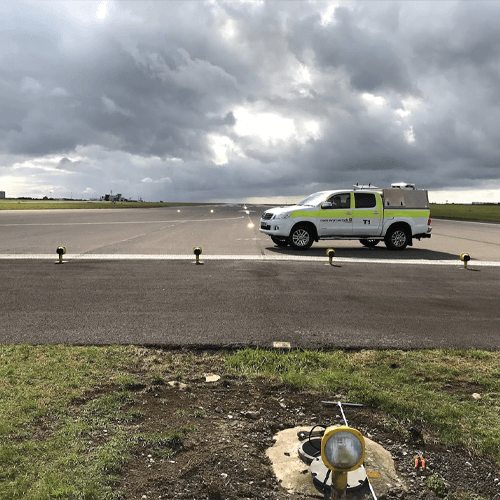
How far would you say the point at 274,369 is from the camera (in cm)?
518

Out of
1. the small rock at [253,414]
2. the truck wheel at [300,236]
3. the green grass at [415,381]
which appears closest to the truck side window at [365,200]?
the truck wheel at [300,236]

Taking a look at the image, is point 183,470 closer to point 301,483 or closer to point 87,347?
point 301,483

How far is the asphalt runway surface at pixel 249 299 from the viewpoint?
6.36m

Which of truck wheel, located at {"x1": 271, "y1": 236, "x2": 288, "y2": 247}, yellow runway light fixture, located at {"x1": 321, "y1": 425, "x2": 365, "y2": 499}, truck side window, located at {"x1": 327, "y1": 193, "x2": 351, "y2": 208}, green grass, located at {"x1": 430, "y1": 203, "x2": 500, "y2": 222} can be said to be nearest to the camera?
yellow runway light fixture, located at {"x1": 321, "y1": 425, "x2": 365, "y2": 499}

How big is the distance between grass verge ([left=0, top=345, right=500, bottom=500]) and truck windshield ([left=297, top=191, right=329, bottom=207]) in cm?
1065

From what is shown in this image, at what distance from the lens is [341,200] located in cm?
1590

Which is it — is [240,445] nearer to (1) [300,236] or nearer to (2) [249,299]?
(2) [249,299]

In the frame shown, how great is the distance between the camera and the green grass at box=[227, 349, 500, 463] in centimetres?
396

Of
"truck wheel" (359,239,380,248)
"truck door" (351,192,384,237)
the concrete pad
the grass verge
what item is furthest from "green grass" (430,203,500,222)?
the concrete pad

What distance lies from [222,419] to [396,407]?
164 cm

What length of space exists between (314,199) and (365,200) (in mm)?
1804

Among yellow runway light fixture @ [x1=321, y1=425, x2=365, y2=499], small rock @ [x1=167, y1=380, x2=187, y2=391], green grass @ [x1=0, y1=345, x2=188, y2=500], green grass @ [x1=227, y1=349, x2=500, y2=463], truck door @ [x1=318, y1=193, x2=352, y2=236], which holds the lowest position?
green grass @ [x1=227, y1=349, x2=500, y2=463]

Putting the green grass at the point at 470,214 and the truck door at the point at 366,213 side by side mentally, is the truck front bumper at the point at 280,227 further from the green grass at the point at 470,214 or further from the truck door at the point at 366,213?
the green grass at the point at 470,214

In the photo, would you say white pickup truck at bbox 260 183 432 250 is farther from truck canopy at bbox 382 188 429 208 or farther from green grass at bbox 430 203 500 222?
green grass at bbox 430 203 500 222
